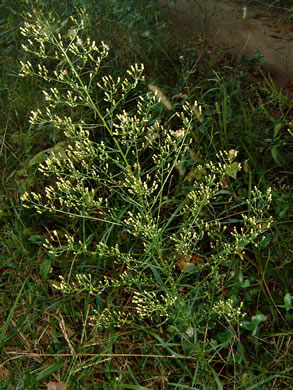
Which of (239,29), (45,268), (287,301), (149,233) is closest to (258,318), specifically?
(287,301)

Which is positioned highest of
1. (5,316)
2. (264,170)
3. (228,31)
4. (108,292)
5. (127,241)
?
(228,31)

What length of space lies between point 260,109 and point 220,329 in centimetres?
168

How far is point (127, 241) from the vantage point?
134 inches

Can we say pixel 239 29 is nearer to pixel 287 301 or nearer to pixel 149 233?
pixel 287 301

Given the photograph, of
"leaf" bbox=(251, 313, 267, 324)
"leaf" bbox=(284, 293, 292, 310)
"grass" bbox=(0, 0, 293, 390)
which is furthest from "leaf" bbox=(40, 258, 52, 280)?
"leaf" bbox=(284, 293, 292, 310)

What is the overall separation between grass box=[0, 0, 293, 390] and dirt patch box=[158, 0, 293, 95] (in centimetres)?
19

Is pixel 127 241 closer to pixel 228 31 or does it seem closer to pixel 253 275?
pixel 253 275

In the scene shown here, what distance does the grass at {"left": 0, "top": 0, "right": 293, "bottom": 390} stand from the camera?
2.57 meters

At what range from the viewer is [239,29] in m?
4.70

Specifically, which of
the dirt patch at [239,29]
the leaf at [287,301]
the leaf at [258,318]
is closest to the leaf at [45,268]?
the leaf at [258,318]

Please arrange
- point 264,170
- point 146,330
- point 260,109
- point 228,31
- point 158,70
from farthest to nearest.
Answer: point 228,31, point 158,70, point 260,109, point 264,170, point 146,330

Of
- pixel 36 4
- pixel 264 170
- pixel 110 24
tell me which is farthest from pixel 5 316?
pixel 36 4

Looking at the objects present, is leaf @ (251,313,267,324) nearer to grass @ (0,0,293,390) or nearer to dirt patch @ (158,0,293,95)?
grass @ (0,0,293,390)

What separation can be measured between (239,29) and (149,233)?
2.93 m
